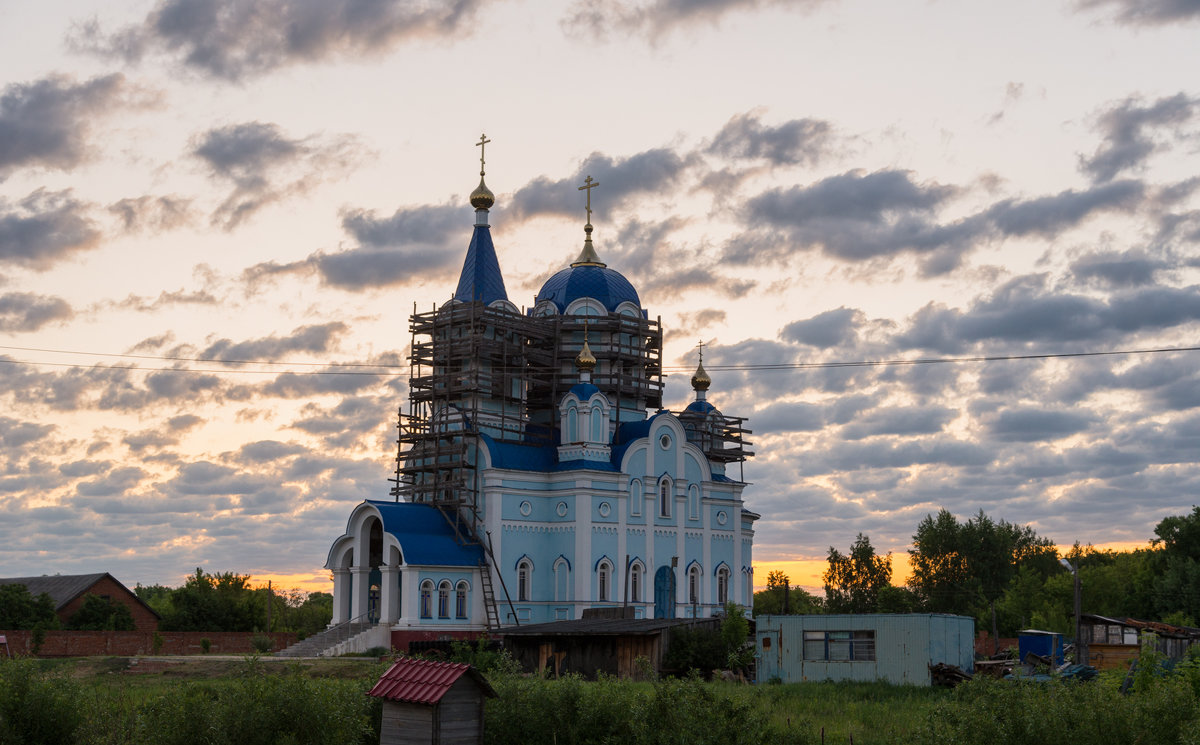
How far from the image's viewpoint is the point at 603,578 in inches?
2024

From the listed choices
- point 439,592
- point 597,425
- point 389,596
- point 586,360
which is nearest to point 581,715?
point 389,596

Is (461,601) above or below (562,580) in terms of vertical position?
below

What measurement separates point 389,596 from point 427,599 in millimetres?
1378

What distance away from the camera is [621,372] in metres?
56.7

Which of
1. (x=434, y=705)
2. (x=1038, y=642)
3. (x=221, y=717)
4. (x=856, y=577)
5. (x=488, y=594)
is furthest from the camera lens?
(x=856, y=577)

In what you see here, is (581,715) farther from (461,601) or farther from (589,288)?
(589,288)

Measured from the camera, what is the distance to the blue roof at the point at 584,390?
171 feet

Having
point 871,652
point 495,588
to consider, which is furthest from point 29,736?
point 495,588

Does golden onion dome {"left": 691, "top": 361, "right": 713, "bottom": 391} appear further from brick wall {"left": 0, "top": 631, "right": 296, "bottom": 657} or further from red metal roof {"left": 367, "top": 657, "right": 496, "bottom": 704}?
red metal roof {"left": 367, "top": 657, "right": 496, "bottom": 704}

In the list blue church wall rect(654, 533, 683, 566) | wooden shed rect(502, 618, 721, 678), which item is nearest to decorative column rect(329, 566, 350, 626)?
blue church wall rect(654, 533, 683, 566)

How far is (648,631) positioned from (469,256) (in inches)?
971

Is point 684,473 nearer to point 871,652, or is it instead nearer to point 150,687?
point 871,652

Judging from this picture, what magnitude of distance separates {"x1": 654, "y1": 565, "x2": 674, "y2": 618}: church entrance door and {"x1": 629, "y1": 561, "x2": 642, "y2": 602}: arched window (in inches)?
42.8

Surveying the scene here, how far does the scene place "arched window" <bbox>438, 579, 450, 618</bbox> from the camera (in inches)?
1896
